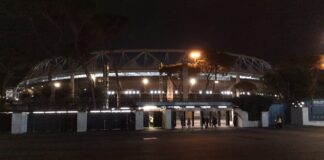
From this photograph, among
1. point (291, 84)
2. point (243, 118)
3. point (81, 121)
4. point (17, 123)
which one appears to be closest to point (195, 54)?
point (291, 84)

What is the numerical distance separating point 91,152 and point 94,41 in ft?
102

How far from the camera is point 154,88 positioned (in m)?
104

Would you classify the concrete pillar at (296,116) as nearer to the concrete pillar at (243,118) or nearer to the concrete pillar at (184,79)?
the concrete pillar at (243,118)

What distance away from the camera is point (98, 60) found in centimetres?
11362

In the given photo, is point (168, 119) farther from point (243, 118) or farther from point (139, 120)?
point (243, 118)

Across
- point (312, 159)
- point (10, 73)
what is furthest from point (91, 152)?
point (10, 73)

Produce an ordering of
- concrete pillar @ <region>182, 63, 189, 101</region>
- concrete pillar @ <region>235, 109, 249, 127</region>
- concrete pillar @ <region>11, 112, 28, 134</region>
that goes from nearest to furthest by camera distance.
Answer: concrete pillar @ <region>11, 112, 28, 134</region> → concrete pillar @ <region>235, 109, 249, 127</region> → concrete pillar @ <region>182, 63, 189, 101</region>

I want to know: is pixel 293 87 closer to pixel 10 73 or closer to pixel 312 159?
pixel 10 73

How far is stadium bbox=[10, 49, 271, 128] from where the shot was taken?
148ft

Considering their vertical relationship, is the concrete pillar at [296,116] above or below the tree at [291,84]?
below

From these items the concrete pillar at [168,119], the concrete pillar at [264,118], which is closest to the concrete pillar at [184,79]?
the concrete pillar at [264,118]

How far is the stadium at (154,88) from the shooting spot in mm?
45062

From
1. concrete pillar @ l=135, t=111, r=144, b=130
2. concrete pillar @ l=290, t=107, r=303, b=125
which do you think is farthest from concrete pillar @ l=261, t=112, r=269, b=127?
concrete pillar @ l=135, t=111, r=144, b=130

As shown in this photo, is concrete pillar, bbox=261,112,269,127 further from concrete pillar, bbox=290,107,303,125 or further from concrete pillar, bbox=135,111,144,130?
concrete pillar, bbox=135,111,144,130
